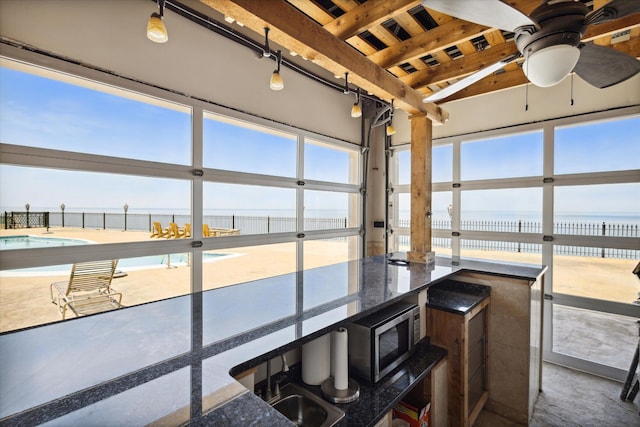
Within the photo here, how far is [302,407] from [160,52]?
2.45 m

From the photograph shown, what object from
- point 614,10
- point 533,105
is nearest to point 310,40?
point 614,10

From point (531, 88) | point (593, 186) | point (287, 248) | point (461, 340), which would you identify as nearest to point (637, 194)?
point (593, 186)

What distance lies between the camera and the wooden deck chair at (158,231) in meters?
2.28

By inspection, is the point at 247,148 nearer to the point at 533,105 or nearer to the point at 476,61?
the point at 476,61

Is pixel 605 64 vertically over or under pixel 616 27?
under

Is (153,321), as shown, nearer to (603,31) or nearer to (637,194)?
(603,31)

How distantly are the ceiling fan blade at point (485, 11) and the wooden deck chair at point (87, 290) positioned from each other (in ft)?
7.85

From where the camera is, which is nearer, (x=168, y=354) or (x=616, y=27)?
(x=168, y=354)

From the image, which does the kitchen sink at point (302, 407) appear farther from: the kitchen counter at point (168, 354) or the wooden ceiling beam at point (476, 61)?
the wooden ceiling beam at point (476, 61)

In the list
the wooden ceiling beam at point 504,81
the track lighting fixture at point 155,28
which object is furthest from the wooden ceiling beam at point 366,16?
the wooden ceiling beam at point 504,81

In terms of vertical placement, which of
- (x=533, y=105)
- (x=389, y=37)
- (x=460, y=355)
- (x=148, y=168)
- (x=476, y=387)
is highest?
(x=389, y=37)

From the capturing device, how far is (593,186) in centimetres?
289

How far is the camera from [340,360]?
4.51ft

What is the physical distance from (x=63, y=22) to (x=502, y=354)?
3640mm
